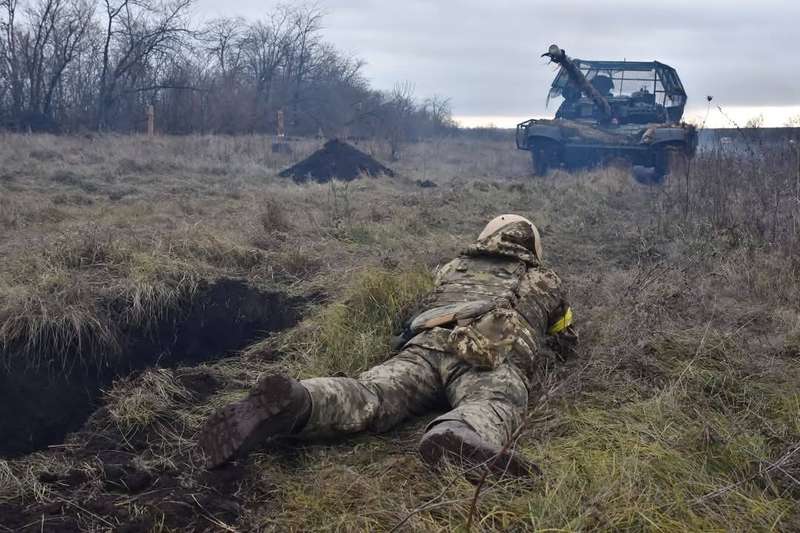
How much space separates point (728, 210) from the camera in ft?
24.8

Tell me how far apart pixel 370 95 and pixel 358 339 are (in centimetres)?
3065

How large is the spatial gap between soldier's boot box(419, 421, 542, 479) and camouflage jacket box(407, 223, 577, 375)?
657mm

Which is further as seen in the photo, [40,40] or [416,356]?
[40,40]

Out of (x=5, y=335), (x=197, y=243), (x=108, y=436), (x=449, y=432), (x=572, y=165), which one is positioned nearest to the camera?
(x=449, y=432)

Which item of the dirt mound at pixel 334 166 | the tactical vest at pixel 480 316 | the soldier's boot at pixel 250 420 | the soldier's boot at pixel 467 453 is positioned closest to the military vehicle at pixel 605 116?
the dirt mound at pixel 334 166

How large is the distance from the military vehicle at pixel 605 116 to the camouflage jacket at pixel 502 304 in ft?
37.2

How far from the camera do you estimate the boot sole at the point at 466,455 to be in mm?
2320

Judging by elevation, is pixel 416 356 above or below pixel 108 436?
above

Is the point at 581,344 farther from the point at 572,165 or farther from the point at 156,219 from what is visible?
the point at 572,165

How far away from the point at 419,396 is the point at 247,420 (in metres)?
0.92

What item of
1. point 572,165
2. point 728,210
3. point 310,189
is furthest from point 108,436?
point 572,165

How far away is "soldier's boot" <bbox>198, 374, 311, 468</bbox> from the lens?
242 centimetres

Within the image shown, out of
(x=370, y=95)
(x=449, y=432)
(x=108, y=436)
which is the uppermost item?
(x=370, y=95)

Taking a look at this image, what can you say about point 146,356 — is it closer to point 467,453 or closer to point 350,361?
point 350,361
